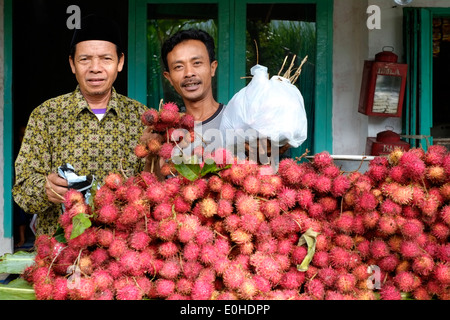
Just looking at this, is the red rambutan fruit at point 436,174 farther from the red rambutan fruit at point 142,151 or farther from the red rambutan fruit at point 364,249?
the red rambutan fruit at point 142,151

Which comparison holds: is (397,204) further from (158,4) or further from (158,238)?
(158,4)

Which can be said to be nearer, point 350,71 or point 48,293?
point 48,293

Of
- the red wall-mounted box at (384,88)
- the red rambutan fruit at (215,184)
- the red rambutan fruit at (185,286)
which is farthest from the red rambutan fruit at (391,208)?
the red wall-mounted box at (384,88)

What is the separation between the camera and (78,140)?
6.31ft

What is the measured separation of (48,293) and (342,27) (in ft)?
10.5

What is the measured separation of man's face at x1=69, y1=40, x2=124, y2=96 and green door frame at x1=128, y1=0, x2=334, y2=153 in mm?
1665

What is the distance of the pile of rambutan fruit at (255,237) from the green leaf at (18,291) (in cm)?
4

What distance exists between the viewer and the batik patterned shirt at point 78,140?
1.89m

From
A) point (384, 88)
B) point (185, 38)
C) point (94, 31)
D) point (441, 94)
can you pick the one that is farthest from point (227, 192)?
point (441, 94)

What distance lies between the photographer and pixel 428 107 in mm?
3441

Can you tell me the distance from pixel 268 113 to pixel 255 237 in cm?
41
